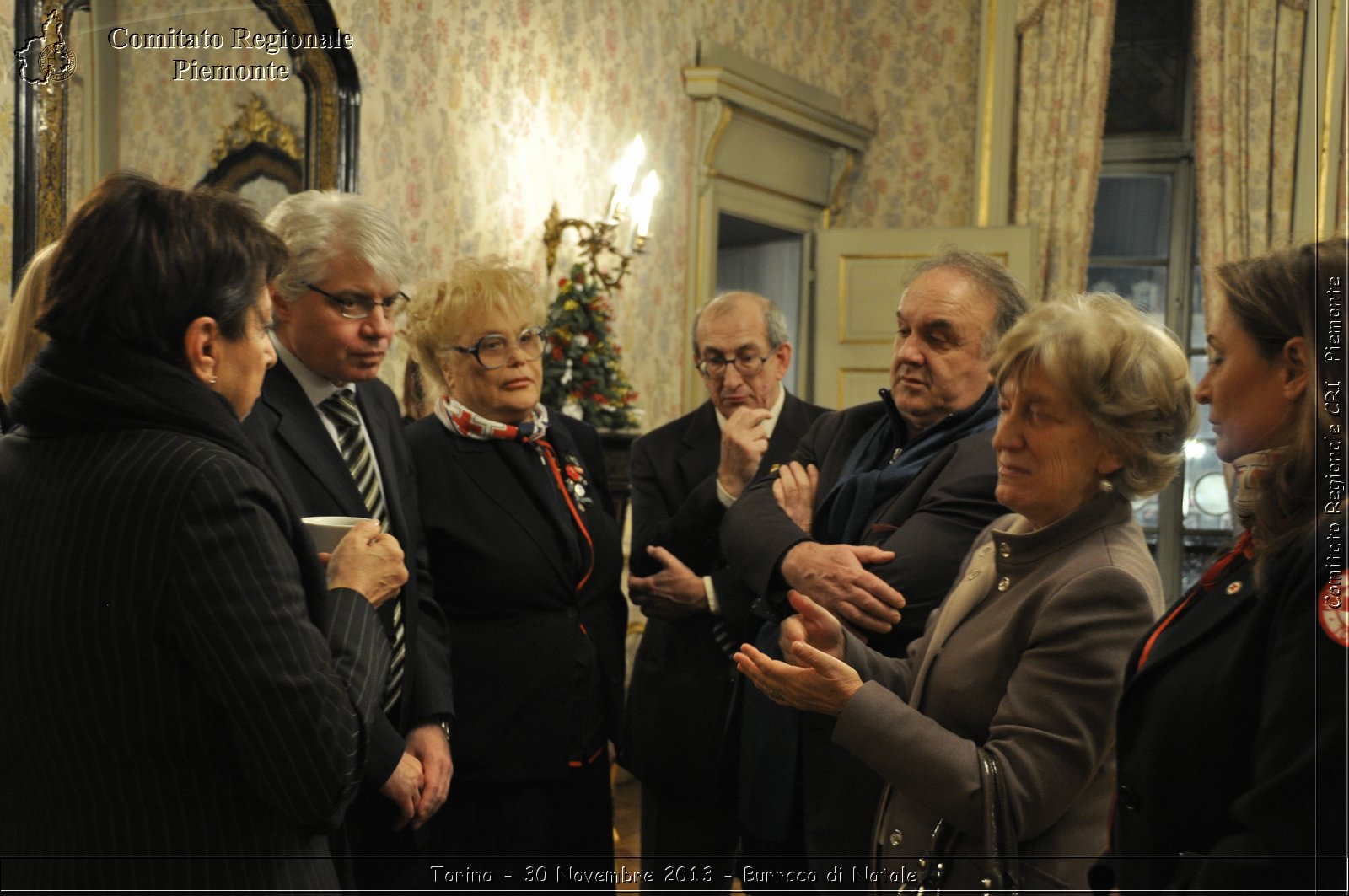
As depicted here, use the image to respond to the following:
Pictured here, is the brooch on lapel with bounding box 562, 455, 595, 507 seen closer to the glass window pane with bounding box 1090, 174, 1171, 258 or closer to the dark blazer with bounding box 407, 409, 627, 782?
the dark blazer with bounding box 407, 409, 627, 782

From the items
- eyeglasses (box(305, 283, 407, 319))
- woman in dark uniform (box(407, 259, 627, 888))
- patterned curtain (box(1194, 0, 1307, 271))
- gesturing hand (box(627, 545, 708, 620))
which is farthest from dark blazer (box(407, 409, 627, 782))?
patterned curtain (box(1194, 0, 1307, 271))

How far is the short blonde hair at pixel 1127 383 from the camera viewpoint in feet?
5.14

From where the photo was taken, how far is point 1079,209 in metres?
6.46

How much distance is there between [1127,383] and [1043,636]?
364mm

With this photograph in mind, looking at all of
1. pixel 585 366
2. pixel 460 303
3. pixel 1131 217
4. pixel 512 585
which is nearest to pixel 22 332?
pixel 460 303

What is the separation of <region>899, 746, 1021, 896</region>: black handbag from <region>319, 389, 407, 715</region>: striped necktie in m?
0.98

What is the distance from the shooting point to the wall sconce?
4805mm

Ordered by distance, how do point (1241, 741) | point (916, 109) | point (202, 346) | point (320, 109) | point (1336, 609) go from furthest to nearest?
1. point (916, 109)
2. point (320, 109)
3. point (202, 346)
4. point (1241, 741)
5. point (1336, 609)

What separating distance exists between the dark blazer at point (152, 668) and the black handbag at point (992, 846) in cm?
81

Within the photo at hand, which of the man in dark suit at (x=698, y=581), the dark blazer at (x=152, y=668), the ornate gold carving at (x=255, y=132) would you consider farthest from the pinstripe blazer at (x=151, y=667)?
the ornate gold carving at (x=255, y=132)

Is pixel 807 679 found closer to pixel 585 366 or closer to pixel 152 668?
pixel 152 668

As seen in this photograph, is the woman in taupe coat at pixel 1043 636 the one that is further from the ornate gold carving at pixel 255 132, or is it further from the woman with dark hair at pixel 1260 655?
the ornate gold carving at pixel 255 132

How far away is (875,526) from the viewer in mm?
2109

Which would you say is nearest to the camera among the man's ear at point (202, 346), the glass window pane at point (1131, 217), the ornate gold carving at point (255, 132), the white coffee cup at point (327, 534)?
the man's ear at point (202, 346)
